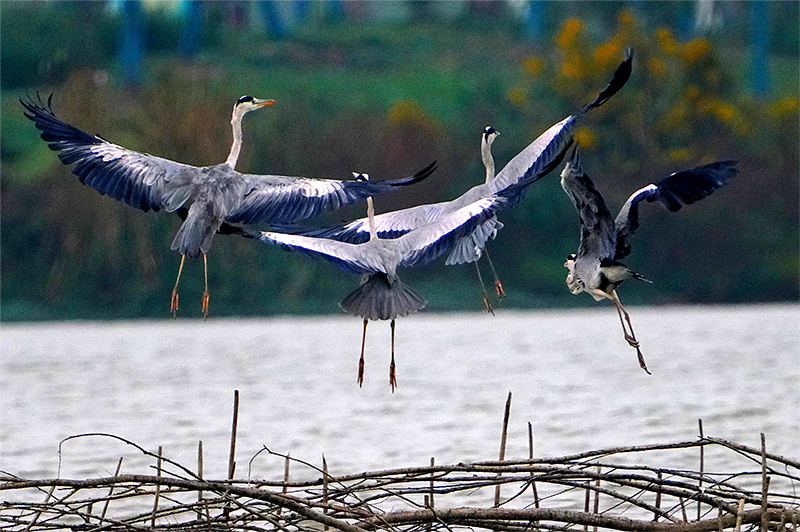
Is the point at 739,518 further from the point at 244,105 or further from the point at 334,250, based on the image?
the point at 244,105

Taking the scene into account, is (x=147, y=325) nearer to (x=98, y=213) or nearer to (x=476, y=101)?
(x=98, y=213)

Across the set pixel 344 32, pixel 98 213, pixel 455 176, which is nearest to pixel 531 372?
pixel 98 213

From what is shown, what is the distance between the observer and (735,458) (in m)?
14.1

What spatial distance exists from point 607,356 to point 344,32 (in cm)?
3394

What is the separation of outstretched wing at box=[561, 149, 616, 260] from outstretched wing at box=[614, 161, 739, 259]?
0.07 m

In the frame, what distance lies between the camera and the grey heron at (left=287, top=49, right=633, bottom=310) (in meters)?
9.70

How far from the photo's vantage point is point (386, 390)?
72.5 ft

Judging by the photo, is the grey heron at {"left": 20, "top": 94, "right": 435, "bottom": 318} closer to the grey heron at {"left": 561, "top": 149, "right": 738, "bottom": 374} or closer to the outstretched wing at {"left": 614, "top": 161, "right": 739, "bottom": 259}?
the grey heron at {"left": 561, "top": 149, "right": 738, "bottom": 374}

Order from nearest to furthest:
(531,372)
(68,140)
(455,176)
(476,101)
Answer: (68,140) < (531,372) < (455,176) < (476,101)

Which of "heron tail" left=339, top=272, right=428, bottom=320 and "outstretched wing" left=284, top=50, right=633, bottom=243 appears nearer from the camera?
"heron tail" left=339, top=272, right=428, bottom=320

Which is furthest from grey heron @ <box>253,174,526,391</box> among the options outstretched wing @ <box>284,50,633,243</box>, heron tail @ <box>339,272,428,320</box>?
outstretched wing @ <box>284,50,633,243</box>

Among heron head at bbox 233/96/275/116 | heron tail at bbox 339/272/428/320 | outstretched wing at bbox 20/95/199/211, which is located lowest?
heron tail at bbox 339/272/428/320

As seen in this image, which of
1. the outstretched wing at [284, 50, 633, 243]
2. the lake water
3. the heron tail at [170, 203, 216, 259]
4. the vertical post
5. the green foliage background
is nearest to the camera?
the heron tail at [170, 203, 216, 259]

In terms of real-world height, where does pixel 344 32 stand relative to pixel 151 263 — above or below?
above
